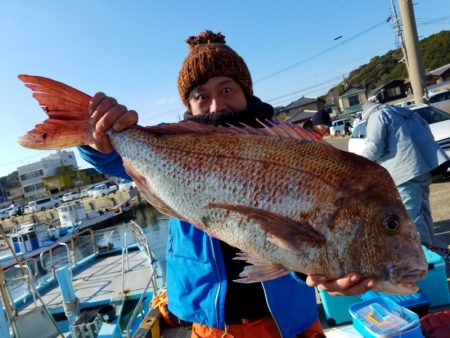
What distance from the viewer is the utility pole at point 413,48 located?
1978cm

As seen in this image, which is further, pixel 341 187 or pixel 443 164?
pixel 443 164

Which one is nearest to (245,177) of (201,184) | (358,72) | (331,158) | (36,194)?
(201,184)

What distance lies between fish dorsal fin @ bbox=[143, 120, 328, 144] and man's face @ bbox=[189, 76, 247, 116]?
46cm

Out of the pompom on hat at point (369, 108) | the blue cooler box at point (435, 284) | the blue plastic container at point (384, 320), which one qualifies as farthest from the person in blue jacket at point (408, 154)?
the blue plastic container at point (384, 320)

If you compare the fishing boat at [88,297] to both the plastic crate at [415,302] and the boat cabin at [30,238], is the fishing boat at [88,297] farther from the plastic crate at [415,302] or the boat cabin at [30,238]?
the boat cabin at [30,238]

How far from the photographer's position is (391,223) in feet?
4.91

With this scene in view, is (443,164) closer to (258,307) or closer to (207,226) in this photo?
(258,307)

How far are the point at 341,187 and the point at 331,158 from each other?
178mm

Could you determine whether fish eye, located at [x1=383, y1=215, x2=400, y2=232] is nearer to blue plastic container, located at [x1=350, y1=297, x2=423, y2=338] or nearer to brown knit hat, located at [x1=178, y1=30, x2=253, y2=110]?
brown knit hat, located at [x1=178, y1=30, x2=253, y2=110]

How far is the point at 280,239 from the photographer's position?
1.59 metres

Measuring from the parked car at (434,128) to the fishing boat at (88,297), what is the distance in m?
7.28

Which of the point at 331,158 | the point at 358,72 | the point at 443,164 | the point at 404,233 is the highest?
the point at 358,72

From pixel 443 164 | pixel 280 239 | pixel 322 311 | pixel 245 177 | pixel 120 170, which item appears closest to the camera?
pixel 280 239

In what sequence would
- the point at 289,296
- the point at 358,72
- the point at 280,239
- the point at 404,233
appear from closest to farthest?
the point at 404,233 → the point at 280,239 → the point at 289,296 → the point at 358,72
